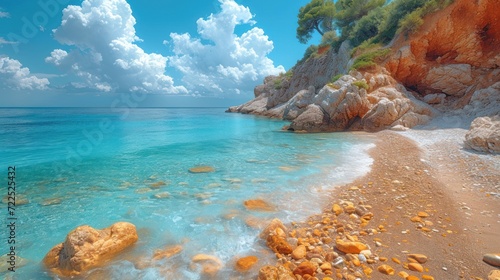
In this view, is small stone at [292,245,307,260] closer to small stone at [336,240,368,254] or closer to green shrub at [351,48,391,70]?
small stone at [336,240,368,254]

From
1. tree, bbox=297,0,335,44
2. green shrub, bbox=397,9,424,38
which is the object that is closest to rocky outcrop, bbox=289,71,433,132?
green shrub, bbox=397,9,424,38

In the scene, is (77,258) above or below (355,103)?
below

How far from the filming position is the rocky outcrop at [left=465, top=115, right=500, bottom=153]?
940 cm

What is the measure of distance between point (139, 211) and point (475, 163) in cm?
1128

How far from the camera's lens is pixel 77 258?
163 inches

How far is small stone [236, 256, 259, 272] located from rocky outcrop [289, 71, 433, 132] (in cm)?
1876

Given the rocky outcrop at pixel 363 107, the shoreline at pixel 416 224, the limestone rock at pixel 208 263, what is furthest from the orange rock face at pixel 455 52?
the limestone rock at pixel 208 263

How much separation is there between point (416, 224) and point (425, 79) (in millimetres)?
23271

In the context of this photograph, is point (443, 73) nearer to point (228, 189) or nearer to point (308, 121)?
point (308, 121)

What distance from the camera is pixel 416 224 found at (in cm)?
484

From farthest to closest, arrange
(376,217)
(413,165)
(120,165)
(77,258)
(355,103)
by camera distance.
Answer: (355,103)
(120,165)
(413,165)
(376,217)
(77,258)

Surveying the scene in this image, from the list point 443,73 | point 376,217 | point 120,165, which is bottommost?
point 120,165

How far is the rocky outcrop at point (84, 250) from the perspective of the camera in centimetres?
414

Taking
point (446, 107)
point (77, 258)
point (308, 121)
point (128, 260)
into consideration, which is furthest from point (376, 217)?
point (446, 107)
